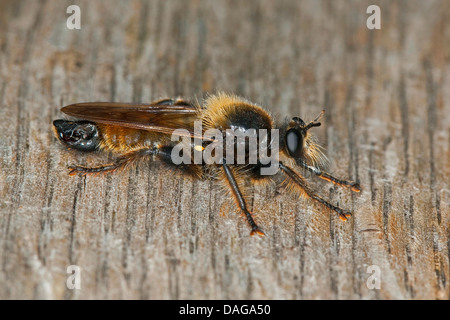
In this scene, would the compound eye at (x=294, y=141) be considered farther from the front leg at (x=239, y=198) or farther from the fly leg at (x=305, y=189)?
the front leg at (x=239, y=198)

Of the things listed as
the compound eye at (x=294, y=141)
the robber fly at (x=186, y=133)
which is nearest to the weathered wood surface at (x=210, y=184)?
the robber fly at (x=186, y=133)

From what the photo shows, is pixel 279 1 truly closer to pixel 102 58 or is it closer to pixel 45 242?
pixel 102 58

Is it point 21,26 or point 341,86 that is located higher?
point 21,26

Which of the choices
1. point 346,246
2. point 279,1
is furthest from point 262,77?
point 346,246

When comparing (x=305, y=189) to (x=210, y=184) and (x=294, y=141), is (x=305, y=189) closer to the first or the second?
(x=294, y=141)

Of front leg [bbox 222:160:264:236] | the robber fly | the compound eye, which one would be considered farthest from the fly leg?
front leg [bbox 222:160:264:236]

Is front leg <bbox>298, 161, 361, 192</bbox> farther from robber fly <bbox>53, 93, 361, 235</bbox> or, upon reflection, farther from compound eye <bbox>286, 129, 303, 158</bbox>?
compound eye <bbox>286, 129, 303, 158</bbox>
